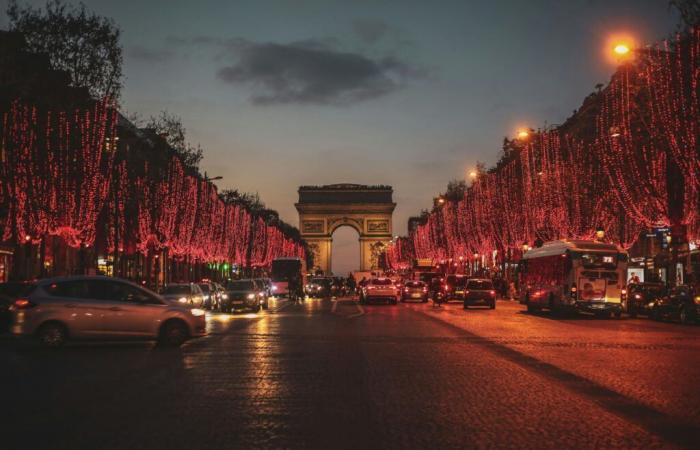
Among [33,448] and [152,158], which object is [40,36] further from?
[33,448]

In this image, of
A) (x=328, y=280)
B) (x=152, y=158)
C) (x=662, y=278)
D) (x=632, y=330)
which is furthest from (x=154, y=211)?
(x=632, y=330)

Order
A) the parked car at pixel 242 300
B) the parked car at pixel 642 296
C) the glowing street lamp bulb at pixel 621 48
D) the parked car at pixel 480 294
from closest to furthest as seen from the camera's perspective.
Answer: the glowing street lamp bulb at pixel 621 48
the parked car at pixel 642 296
the parked car at pixel 242 300
the parked car at pixel 480 294

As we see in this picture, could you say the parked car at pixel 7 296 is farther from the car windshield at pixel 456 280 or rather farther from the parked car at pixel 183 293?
the car windshield at pixel 456 280

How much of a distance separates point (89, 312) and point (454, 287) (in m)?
43.0

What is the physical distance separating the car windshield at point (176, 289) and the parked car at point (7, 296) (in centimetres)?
1095

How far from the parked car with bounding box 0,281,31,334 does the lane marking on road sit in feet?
51.2

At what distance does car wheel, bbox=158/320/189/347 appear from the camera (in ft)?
67.6

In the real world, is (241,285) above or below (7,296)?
above

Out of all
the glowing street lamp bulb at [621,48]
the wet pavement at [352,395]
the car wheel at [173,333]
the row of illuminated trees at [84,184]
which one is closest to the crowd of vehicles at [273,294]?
the car wheel at [173,333]

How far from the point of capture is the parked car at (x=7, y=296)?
26844 mm

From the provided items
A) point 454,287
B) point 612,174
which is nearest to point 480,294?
point 612,174

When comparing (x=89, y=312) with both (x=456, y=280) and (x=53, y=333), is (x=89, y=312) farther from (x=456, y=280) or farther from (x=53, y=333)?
(x=456, y=280)

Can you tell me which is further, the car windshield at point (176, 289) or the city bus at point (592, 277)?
the car windshield at point (176, 289)

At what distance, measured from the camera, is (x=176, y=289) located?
3953 centimetres
